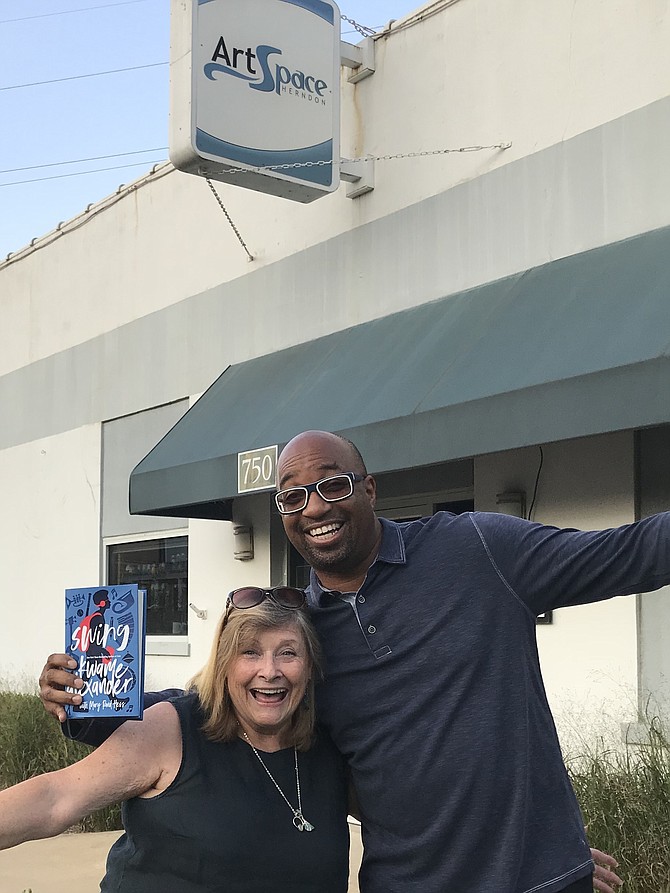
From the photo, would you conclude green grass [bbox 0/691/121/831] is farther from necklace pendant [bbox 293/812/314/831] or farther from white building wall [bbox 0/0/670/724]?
necklace pendant [bbox 293/812/314/831]

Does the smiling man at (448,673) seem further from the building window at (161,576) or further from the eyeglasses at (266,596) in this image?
the building window at (161,576)

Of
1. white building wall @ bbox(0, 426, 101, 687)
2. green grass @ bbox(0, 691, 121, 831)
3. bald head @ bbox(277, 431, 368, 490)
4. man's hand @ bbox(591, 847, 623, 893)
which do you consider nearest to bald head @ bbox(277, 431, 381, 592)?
bald head @ bbox(277, 431, 368, 490)

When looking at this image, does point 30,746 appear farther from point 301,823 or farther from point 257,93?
point 301,823

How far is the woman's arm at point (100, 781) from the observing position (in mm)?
2582

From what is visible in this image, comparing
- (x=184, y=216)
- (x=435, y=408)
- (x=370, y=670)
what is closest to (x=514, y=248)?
(x=435, y=408)

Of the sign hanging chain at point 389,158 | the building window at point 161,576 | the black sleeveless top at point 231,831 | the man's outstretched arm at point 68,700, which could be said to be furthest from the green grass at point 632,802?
the building window at point 161,576

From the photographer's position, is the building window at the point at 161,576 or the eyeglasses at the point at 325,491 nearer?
the eyeglasses at the point at 325,491

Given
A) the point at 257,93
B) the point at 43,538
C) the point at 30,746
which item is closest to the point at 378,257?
the point at 257,93

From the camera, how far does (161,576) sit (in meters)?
11.6

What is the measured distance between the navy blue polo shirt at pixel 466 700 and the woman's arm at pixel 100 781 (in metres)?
0.41

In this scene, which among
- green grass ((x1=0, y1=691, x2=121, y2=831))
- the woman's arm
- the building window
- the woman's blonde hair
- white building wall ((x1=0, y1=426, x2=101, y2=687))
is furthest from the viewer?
white building wall ((x1=0, y1=426, x2=101, y2=687))

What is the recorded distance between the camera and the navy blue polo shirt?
2703 millimetres

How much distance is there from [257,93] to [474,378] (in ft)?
10.6

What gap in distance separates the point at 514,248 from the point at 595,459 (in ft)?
5.40
